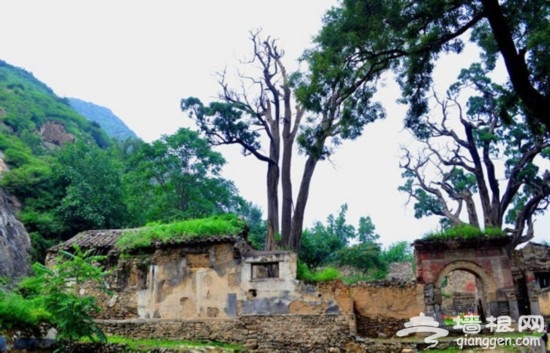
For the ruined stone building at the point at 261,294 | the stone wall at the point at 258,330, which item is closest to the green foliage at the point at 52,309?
the stone wall at the point at 258,330

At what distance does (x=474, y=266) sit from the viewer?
17.4 m

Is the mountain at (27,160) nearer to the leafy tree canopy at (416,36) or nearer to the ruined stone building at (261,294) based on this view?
the ruined stone building at (261,294)

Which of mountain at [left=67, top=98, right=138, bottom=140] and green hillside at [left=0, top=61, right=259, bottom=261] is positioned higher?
mountain at [left=67, top=98, right=138, bottom=140]

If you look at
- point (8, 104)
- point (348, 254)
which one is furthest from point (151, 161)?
point (8, 104)

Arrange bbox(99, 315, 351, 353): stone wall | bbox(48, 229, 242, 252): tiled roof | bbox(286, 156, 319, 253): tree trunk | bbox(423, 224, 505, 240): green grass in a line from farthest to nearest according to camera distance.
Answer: bbox(286, 156, 319, 253): tree trunk, bbox(423, 224, 505, 240): green grass, bbox(48, 229, 242, 252): tiled roof, bbox(99, 315, 351, 353): stone wall

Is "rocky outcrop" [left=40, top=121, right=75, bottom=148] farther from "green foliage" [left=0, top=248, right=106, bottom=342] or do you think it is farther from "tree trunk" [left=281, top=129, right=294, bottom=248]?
"green foliage" [left=0, top=248, right=106, bottom=342]

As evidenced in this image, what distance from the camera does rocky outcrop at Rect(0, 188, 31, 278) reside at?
2081cm

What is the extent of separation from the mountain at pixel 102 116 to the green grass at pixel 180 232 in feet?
240

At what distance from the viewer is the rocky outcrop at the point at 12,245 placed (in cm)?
2081

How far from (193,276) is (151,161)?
1492 cm

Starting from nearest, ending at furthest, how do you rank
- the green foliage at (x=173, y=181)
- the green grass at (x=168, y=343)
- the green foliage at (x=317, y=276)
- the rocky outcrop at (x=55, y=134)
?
the green grass at (x=168, y=343) → the green foliage at (x=317, y=276) → the green foliage at (x=173, y=181) → the rocky outcrop at (x=55, y=134)

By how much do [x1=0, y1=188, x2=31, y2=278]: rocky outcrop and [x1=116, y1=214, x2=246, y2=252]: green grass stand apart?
749cm

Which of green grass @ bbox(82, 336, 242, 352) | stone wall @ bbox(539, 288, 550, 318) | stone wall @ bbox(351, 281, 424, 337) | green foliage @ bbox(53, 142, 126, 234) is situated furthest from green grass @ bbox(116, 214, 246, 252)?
stone wall @ bbox(539, 288, 550, 318)

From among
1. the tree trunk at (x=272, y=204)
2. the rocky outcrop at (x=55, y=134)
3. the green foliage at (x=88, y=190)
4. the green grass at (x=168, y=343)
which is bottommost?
the green grass at (x=168, y=343)
